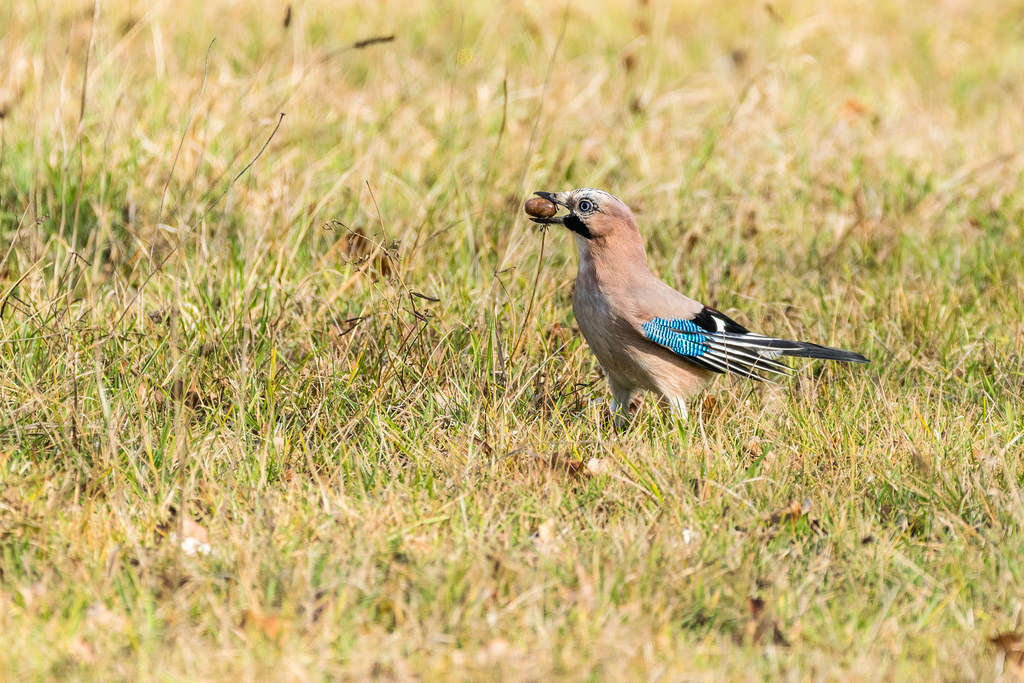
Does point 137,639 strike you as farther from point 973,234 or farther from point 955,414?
point 973,234

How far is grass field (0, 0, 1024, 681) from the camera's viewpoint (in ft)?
10.3

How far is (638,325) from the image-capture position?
183 inches

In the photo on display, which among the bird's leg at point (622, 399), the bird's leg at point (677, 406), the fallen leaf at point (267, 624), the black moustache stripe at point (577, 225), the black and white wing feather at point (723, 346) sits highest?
the black moustache stripe at point (577, 225)

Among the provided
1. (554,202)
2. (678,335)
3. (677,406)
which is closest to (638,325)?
(678,335)

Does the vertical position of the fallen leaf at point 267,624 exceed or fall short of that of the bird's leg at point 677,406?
it falls short

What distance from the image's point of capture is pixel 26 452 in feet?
13.0

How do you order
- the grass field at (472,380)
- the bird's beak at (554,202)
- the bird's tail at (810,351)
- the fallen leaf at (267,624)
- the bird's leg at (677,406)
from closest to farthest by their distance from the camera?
the fallen leaf at (267,624), the grass field at (472,380), the bird's leg at (677,406), the bird's tail at (810,351), the bird's beak at (554,202)

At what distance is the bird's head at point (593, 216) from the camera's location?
4746 millimetres

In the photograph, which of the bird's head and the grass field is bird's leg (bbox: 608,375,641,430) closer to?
the grass field

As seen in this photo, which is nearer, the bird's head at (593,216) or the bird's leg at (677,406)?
the bird's leg at (677,406)

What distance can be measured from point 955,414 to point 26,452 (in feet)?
10.7

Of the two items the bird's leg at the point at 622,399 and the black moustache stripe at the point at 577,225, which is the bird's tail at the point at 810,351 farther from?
the black moustache stripe at the point at 577,225

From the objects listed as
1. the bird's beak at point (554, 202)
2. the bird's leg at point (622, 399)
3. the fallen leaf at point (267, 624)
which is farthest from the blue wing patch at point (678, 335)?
the fallen leaf at point (267, 624)

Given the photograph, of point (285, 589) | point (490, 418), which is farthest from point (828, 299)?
point (285, 589)
